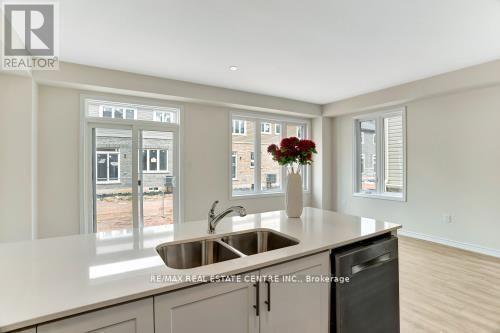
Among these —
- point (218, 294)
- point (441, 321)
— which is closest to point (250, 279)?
point (218, 294)

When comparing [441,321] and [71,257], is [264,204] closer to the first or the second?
[441,321]

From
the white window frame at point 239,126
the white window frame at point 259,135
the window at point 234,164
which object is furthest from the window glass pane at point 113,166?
the white window frame at point 239,126

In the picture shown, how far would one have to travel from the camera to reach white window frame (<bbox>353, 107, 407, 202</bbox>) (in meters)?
4.67

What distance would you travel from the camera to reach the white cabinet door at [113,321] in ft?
2.75

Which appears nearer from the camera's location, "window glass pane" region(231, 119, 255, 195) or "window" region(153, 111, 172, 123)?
"window" region(153, 111, 172, 123)

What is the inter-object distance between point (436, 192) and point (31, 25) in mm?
5704

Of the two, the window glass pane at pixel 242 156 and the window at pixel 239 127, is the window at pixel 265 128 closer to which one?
the window glass pane at pixel 242 156

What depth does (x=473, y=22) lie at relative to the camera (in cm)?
243

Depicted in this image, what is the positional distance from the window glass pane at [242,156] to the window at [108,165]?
2035 mm

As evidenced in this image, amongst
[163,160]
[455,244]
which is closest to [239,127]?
[163,160]

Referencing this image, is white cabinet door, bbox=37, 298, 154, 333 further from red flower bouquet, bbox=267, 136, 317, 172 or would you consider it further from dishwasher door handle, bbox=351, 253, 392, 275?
red flower bouquet, bbox=267, 136, 317, 172

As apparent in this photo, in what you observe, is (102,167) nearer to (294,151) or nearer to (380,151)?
(294,151)

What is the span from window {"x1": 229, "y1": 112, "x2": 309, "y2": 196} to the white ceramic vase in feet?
9.43

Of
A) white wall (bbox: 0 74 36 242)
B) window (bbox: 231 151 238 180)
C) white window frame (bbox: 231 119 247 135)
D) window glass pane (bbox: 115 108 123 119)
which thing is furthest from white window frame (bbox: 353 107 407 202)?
white wall (bbox: 0 74 36 242)
